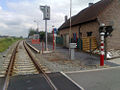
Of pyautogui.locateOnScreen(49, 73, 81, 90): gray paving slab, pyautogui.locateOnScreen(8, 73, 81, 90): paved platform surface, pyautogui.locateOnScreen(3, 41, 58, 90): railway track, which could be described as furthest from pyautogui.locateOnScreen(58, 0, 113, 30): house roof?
pyautogui.locateOnScreen(8, 73, 81, 90): paved platform surface

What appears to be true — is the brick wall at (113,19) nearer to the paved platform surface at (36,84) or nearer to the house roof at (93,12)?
the house roof at (93,12)

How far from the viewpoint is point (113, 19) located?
15.1 meters

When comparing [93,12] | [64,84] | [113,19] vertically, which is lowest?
[64,84]

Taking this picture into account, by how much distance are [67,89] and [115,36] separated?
13418mm

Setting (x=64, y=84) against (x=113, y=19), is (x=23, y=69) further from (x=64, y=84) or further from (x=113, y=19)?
(x=113, y=19)

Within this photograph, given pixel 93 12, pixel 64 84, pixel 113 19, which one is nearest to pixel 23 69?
pixel 64 84

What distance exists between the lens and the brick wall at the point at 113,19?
14797mm

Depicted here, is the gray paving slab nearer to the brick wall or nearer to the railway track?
the railway track

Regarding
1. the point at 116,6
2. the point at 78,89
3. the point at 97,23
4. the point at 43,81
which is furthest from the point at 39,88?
the point at 116,6

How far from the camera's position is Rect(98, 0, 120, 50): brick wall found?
1480 centimetres

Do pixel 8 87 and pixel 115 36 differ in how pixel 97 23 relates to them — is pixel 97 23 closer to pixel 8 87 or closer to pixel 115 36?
pixel 115 36

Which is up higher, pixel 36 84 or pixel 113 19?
pixel 113 19

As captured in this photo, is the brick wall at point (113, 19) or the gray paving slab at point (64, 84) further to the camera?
the brick wall at point (113, 19)

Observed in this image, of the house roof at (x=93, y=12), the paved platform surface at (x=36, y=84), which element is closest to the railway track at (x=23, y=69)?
the paved platform surface at (x=36, y=84)
